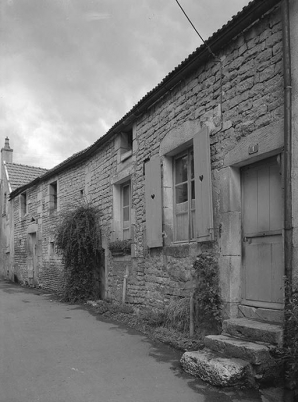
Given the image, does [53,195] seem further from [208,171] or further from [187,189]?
[208,171]

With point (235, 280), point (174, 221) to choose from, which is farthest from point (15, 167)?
point (235, 280)

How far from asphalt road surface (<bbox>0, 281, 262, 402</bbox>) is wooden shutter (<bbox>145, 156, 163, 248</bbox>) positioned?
1.70 meters

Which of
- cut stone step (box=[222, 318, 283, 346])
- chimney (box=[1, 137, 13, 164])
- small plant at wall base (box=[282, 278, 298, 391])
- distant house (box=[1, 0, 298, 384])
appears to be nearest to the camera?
small plant at wall base (box=[282, 278, 298, 391])

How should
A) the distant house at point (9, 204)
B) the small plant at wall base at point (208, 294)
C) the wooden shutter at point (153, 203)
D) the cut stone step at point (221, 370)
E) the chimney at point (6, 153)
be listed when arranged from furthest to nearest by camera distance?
the chimney at point (6, 153) < the distant house at point (9, 204) < the wooden shutter at point (153, 203) < the small plant at wall base at point (208, 294) < the cut stone step at point (221, 370)

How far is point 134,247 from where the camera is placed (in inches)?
303

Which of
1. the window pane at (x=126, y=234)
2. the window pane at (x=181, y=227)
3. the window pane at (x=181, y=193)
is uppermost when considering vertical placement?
the window pane at (x=181, y=193)

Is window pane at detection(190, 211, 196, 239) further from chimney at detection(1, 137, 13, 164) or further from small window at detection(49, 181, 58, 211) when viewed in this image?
chimney at detection(1, 137, 13, 164)

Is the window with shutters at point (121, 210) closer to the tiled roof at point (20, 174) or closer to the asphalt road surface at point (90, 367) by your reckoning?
the asphalt road surface at point (90, 367)

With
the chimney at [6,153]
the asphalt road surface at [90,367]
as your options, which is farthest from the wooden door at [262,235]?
the chimney at [6,153]

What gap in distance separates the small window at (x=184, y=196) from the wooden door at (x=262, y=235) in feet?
3.84

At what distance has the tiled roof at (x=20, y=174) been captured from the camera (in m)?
19.0

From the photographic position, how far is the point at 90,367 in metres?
4.44

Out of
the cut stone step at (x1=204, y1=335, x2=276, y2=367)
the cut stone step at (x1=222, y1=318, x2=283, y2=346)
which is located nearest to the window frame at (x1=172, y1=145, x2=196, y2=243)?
the cut stone step at (x1=222, y1=318, x2=283, y2=346)

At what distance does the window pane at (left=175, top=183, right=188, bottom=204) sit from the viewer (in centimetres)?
629
